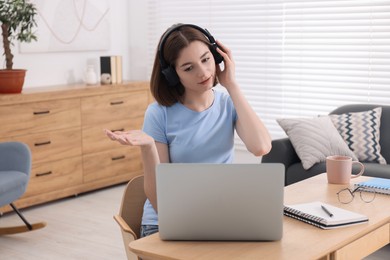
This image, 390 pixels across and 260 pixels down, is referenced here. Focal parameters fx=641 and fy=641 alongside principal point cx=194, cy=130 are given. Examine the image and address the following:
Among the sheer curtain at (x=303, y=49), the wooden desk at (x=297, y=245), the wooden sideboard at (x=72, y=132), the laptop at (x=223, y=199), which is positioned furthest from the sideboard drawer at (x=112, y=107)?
the laptop at (x=223, y=199)

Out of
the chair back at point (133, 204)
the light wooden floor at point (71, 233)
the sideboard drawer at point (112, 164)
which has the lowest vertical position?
the light wooden floor at point (71, 233)

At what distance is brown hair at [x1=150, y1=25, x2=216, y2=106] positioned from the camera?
237 cm

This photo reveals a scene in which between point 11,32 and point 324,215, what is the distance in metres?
3.43

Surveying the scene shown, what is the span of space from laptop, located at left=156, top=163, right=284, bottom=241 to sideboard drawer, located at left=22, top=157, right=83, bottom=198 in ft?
10.4

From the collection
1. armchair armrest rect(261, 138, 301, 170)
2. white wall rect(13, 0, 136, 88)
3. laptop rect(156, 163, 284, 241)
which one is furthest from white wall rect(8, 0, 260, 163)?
laptop rect(156, 163, 284, 241)

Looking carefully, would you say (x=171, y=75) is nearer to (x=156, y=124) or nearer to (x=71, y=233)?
(x=156, y=124)

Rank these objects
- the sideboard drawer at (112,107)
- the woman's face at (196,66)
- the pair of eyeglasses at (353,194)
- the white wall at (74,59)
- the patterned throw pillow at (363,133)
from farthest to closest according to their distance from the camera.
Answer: the white wall at (74,59) → the sideboard drawer at (112,107) → the patterned throw pillow at (363,133) → the pair of eyeglasses at (353,194) → the woman's face at (196,66)

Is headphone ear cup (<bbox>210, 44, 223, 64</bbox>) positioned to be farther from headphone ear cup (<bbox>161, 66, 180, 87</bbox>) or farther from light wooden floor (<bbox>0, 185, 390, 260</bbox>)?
light wooden floor (<bbox>0, 185, 390, 260</bbox>)

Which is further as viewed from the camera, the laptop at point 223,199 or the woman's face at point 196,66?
the woman's face at point 196,66

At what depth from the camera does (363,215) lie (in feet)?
7.30

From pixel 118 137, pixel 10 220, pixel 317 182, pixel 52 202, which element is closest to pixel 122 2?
pixel 52 202

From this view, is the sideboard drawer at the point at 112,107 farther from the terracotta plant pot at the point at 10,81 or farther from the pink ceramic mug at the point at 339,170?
the pink ceramic mug at the point at 339,170

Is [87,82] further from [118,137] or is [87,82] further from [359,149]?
[118,137]

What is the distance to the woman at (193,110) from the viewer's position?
236 cm
